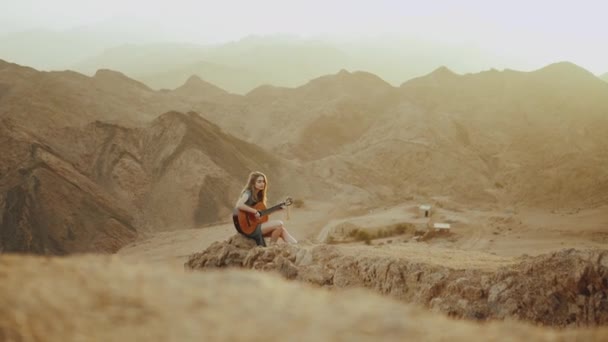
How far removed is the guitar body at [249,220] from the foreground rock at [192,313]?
4243mm

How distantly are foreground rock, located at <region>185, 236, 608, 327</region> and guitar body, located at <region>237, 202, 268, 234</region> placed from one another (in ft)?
1.53

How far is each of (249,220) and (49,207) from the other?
15476 millimetres

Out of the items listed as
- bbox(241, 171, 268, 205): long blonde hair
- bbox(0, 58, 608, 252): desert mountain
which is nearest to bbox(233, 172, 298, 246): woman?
bbox(241, 171, 268, 205): long blonde hair

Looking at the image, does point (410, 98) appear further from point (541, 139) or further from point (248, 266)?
point (248, 266)

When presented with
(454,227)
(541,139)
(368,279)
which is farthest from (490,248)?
(541,139)

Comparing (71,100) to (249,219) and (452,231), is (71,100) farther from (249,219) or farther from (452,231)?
(249,219)

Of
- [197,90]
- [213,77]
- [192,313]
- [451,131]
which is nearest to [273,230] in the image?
[192,313]

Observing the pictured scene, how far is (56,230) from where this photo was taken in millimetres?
19172

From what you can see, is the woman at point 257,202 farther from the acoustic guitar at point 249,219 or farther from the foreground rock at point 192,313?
the foreground rock at point 192,313

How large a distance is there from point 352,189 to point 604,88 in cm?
2528

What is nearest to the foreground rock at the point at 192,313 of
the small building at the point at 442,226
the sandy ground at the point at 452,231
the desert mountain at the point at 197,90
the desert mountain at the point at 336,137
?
the sandy ground at the point at 452,231

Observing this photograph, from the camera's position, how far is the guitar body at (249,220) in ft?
24.1

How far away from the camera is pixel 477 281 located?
5570 mm

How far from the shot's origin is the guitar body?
289 inches
